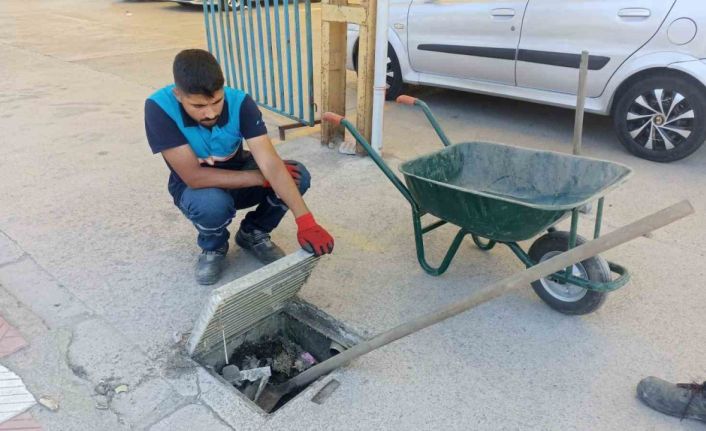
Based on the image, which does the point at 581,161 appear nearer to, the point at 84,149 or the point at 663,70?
the point at 663,70

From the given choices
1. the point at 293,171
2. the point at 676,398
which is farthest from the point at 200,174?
the point at 676,398

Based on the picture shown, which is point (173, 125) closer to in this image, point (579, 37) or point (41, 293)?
point (41, 293)

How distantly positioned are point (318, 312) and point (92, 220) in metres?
1.73

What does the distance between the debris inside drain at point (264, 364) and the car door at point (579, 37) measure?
3.31 metres

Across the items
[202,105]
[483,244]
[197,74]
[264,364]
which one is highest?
[197,74]

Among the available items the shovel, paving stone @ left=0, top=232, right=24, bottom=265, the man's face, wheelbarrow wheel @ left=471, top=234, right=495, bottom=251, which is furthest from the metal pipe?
A: paving stone @ left=0, top=232, right=24, bottom=265

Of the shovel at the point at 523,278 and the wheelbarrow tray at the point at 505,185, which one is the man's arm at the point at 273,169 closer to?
the wheelbarrow tray at the point at 505,185

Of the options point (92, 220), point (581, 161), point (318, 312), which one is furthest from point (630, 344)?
point (92, 220)

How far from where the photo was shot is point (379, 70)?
402cm

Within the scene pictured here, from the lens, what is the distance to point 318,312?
2.58 metres

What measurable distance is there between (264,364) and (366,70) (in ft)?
7.90

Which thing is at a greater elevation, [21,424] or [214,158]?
[214,158]

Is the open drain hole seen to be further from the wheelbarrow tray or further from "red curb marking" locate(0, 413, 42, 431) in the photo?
the wheelbarrow tray

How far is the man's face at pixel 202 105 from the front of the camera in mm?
2246
